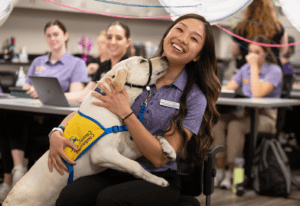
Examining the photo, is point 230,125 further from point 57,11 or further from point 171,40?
point 57,11

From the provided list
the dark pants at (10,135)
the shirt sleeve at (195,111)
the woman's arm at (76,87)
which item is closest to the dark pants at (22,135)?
the dark pants at (10,135)

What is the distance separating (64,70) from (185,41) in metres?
1.67

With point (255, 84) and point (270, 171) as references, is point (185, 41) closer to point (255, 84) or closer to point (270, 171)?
point (270, 171)

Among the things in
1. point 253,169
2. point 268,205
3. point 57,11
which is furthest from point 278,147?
point 57,11

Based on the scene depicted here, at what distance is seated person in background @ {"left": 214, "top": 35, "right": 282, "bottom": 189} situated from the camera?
2889 millimetres

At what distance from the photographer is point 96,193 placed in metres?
1.25

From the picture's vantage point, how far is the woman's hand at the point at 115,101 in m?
1.25

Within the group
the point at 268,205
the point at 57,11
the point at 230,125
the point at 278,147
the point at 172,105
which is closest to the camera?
the point at 172,105

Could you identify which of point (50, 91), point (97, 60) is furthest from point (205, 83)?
point (97, 60)

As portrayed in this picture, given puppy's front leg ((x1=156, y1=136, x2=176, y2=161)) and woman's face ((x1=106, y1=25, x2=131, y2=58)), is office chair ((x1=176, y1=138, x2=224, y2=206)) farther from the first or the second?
woman's face ((x1=106, y1=25, x2=131, y2=58))

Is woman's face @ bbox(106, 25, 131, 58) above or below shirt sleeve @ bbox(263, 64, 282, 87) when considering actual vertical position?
above

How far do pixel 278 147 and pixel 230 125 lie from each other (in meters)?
0.43

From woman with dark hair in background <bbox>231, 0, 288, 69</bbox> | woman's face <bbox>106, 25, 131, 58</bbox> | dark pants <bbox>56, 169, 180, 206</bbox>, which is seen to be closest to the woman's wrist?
dark pants <bbox>56, 169, 180, 206</bbox>

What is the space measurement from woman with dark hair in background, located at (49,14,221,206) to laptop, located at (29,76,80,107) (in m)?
0.64
